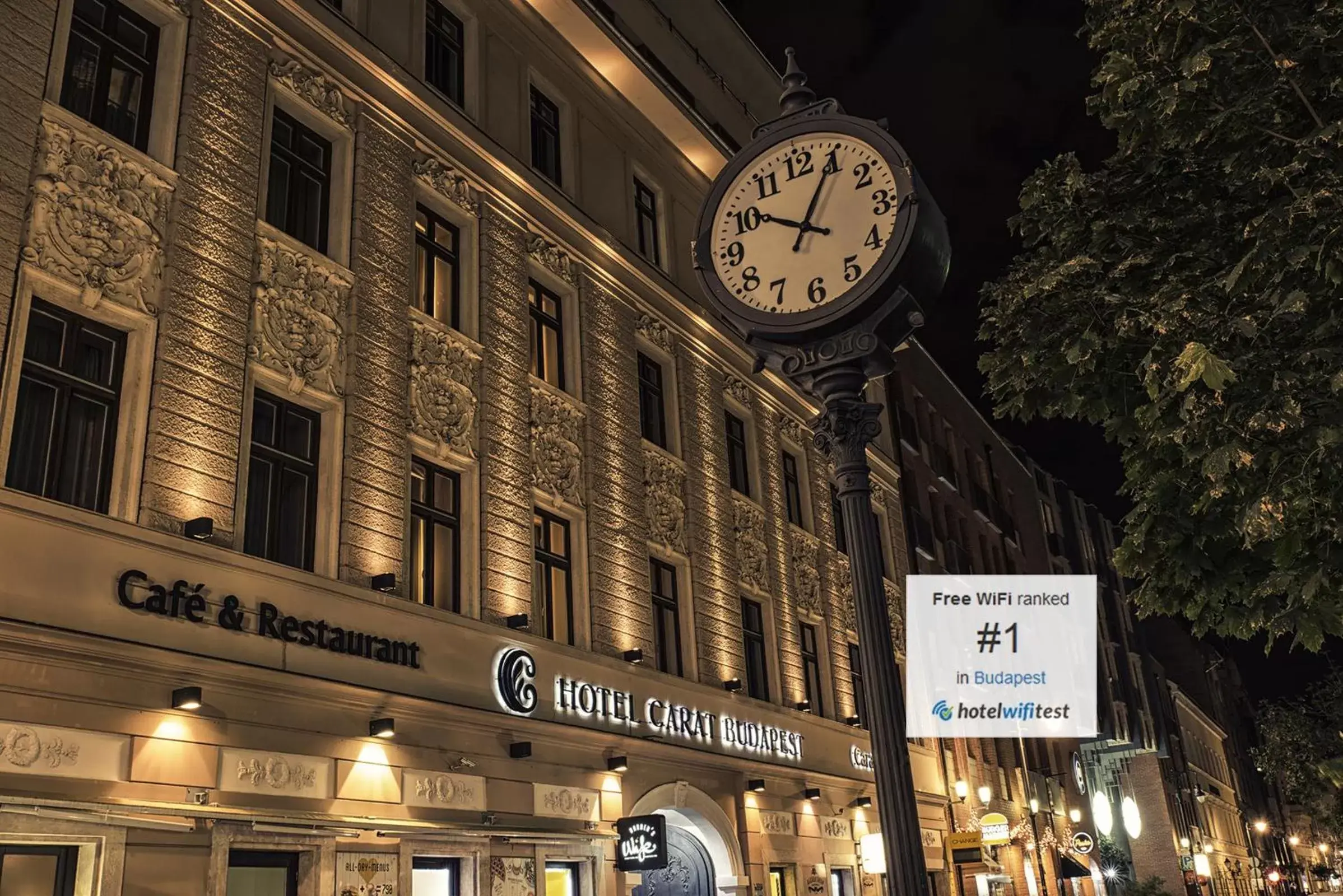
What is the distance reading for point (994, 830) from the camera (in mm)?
26781

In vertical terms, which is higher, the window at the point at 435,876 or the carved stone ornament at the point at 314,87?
the carved stone ornament at the point at 314,87

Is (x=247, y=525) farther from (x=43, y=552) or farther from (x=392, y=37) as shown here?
(x=392, y=37)

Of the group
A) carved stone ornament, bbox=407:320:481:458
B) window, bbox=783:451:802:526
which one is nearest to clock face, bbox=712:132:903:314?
carved stone ornament, bbox=407:320:481:458

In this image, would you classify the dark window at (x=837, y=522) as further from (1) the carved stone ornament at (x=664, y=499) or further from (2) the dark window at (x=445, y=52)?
(2) the dark window at (x=445, y=52)

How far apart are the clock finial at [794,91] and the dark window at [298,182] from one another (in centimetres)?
890

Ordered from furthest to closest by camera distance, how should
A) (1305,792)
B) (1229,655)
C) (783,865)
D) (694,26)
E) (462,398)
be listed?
1. (1229,655)
2. (1305,792)
3. (694,26)
4. (783,865)
5. (462,398)

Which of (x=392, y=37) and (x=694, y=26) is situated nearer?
(x=392, y=37)

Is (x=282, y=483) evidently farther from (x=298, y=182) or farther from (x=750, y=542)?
(x=750, y=542)

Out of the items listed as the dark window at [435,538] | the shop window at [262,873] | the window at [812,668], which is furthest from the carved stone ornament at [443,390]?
the window at [812,668]

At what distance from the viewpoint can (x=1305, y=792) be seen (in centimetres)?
3400

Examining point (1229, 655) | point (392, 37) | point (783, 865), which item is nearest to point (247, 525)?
point (392, 37)

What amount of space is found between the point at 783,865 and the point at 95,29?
1628 cm

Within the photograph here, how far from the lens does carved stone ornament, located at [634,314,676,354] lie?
2044 centimetres

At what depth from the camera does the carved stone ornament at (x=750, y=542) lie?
850 inches
